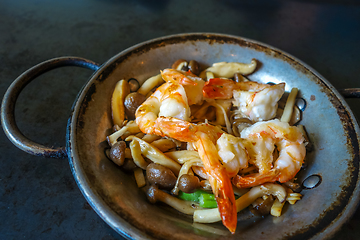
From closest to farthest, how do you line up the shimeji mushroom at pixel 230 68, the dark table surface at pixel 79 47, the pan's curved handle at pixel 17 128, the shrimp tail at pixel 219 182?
the shrimp tail at pixel 219 182, the pan's curved handle at pixel 17 128, the dark table surface at pixel 79 47, the shimeji mushroom at pixel 230 68

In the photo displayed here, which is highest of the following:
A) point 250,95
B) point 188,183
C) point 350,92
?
point 350,92

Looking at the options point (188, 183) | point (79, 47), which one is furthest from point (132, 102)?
point (79, 47)

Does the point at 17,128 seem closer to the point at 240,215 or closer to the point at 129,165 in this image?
the point at 129,165

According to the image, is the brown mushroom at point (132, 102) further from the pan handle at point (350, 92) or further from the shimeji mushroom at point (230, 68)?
the pan handle at point (350, 92)

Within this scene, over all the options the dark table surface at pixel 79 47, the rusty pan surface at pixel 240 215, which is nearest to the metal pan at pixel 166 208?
the rusty pan surface at pixel 240 215

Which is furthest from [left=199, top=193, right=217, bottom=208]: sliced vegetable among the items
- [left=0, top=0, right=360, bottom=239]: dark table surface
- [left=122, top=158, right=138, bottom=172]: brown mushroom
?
[left=0, top=0, right=360, bottom=239]: dark table surface

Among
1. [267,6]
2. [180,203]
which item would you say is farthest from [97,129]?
[267,6]

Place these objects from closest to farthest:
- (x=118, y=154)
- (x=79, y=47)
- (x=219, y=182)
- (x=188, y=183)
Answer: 1. (x=219, y=182)
2. (x=188, y=183)
3. (x=118, y=154)
4. (x=79, y=47)
